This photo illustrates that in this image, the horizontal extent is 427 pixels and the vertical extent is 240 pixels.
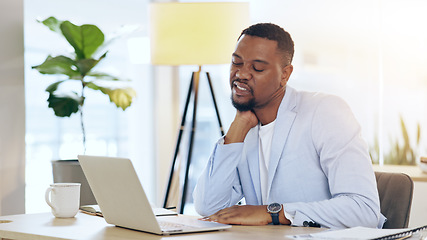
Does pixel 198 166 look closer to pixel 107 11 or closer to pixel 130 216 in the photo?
pixel 107 11

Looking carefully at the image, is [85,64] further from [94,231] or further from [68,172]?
[94,231]

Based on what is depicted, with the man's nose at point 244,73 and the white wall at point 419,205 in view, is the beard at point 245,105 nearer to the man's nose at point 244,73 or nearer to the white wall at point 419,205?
the man's nose at point 244,73

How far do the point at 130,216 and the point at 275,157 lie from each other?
1.94ft

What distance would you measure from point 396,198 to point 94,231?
931 mm

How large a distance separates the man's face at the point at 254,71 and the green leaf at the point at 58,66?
142 cm

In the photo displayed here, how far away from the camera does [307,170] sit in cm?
191

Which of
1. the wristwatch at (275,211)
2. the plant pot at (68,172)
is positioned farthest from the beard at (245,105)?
the plant pot at (68,172)

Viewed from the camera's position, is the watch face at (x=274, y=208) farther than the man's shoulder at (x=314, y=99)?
No

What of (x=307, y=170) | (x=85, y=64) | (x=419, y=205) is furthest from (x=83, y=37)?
(x=419, y=205)

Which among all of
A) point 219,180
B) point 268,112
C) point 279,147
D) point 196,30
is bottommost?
point 219,180

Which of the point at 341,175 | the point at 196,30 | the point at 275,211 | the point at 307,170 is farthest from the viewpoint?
the point at 196,30

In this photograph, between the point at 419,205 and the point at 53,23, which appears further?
the point at 419,205

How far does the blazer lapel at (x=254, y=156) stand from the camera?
6.62 feet

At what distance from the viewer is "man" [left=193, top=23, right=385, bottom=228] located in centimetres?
178
